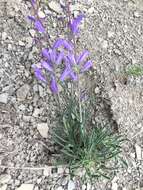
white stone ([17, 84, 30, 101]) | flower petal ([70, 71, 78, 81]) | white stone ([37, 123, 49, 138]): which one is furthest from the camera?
white stone ([17, 84, 30, 101])

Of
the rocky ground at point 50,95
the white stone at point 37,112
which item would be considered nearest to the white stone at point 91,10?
the rocky ground at point 50,95

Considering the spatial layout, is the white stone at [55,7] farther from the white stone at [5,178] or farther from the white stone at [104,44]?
the white stone at [5,178]

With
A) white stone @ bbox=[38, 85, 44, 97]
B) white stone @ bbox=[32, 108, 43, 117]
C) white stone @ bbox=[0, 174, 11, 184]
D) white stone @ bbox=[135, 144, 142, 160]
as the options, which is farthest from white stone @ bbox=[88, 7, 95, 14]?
white stone @ bbox=[0, 174, 11, 184]

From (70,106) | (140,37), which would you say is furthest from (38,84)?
(140,37)

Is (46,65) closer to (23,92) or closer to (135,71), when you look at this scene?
(23,92)

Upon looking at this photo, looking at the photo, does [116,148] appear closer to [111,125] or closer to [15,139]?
[111,125]

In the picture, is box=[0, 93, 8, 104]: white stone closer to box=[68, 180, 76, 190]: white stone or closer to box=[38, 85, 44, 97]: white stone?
box=[38, 85, 44, 97]: white stone

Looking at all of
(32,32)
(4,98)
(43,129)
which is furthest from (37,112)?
(32,32)
